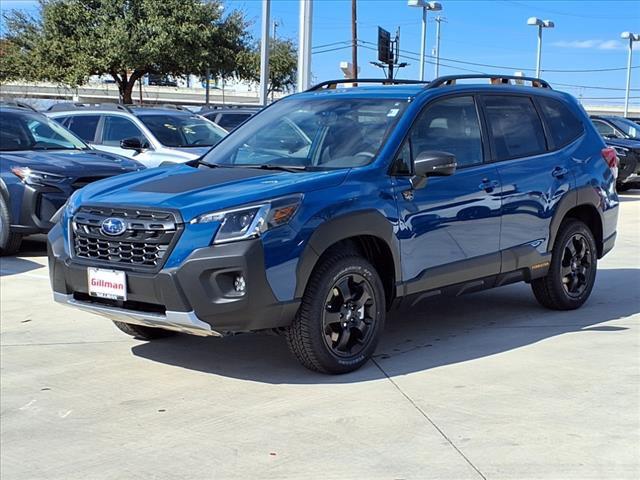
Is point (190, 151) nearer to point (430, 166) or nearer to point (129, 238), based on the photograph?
point (430, 166)

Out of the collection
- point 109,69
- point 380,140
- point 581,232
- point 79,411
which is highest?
point 109,69

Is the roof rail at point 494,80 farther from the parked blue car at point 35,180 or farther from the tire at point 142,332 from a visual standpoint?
the parked blue car at point 35,180

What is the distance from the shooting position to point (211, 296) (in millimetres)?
4621

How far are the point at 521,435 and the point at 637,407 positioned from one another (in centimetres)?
87

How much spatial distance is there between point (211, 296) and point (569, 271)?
3542 mm

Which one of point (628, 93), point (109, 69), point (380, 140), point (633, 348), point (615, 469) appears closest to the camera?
point (615, 469)

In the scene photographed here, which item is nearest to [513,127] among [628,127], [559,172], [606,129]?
[559,172]

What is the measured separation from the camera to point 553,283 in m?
6.80

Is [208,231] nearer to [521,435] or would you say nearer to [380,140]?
[380,140]

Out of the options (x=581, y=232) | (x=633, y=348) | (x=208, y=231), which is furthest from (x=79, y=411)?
(x=581, y=232)

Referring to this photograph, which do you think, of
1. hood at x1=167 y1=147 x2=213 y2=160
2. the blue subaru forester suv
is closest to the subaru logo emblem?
the blue subaru forester suv

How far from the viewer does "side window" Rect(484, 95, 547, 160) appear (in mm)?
6293

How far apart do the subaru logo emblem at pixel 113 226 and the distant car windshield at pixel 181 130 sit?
722 centimetres

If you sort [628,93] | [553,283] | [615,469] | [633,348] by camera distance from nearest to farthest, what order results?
1. [615,469]
2. [633,348]
3. [553,283]
4. [628,93]
